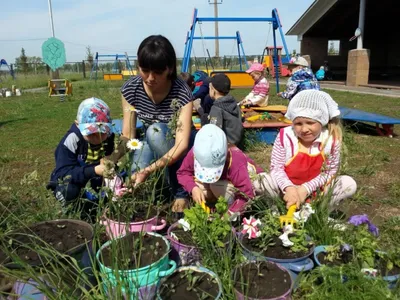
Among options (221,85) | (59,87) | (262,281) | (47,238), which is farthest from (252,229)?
(59,87)

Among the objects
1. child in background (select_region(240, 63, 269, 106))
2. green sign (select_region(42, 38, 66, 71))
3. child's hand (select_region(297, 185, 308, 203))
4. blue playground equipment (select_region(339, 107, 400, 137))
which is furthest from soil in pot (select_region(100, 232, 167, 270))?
green sign (select_region(42, 38, 66, 71))

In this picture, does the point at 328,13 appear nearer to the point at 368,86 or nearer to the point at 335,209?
the point at 368,86

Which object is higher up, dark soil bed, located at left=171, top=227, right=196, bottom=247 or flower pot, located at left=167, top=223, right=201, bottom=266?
dark soil bed, located at left=171, top=227, right=196, bottom=247

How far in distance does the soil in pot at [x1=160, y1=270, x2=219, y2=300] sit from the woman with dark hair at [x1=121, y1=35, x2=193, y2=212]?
0.60m

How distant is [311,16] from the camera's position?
15812 mm

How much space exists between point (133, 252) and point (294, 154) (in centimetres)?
138

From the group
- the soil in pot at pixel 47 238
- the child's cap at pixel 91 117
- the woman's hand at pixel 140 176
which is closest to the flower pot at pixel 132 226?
the soil in pot at pixel 47 238

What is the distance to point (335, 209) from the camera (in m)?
2.19

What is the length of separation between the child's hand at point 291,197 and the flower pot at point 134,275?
81cm

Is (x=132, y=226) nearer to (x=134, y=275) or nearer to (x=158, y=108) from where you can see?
(x=134, y=275)

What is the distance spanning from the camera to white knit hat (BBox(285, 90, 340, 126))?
7.00 ft

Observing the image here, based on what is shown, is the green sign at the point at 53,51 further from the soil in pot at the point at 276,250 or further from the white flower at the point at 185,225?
the soil in pot at the point at 276,250

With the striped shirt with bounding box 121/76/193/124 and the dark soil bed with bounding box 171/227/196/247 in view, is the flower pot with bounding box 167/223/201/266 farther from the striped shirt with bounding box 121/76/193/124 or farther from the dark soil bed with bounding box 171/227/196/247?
the striped shirt with bounding box 121/76/193/124

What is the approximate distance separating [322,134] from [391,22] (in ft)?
69.0
